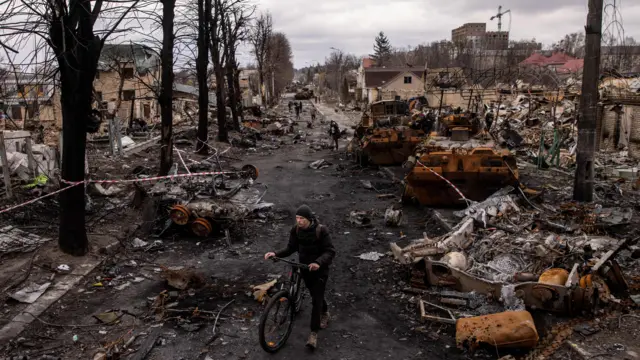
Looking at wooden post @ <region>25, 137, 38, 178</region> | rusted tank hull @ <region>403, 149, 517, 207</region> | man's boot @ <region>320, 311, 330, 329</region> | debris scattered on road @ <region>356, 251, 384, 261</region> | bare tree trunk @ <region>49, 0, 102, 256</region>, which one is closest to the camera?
man's boot @ <region>320, 311, 330, 329</region>

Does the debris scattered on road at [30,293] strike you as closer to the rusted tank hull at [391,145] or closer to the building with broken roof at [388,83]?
the rusted tank hull at [391,145]

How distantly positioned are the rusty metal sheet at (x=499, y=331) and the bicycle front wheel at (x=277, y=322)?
1.86 metres

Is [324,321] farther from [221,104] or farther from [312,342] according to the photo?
[221,104]

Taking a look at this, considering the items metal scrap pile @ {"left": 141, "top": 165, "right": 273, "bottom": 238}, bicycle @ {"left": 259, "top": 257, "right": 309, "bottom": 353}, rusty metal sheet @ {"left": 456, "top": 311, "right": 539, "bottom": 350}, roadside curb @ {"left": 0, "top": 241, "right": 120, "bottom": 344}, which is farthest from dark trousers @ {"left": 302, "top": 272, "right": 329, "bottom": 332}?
metal scrap pile @ {"left": 141, "top": 165, "right": 273, "bottom": 238}

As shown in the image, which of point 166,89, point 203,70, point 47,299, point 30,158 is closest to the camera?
point 47,299

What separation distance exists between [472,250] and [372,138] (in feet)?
32.3

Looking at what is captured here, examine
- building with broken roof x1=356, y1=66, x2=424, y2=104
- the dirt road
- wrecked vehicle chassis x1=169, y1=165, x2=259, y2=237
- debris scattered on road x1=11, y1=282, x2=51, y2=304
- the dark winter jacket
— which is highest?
building with broken roof x1=356, y1=66, x2=424, y2=104

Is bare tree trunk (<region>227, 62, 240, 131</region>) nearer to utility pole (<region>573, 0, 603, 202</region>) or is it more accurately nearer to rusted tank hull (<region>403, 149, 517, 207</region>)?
rusted tank hull (<region>403, 149, 517, 207</region>)

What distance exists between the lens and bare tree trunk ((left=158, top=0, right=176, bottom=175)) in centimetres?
1341

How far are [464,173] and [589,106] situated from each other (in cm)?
277

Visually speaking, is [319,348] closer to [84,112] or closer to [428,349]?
[428,349]

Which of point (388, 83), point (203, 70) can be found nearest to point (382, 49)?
point (388, 83)

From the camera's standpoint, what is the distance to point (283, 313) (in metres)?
5.30

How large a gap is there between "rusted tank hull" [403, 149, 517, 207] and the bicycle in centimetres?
577
